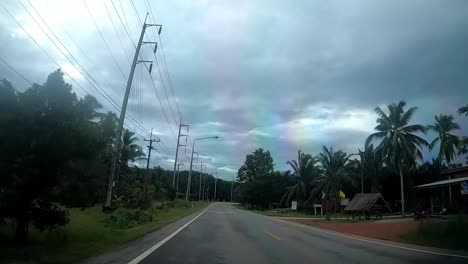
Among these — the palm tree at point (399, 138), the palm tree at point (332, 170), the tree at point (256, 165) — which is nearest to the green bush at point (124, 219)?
the palm tree at point (399, 138)

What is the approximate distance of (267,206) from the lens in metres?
106

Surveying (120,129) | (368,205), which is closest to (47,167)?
(120,129)

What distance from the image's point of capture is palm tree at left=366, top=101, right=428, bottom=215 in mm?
52531

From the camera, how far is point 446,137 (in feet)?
214

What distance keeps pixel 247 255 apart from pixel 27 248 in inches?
216

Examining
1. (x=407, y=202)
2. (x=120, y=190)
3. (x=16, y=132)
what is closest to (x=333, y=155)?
(x=407, y=202)

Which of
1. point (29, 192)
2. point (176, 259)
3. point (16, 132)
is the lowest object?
point (176, 259)

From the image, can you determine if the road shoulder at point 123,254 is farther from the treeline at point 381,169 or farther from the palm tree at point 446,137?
the palm tree at point 446,137

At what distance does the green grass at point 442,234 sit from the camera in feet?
58.4

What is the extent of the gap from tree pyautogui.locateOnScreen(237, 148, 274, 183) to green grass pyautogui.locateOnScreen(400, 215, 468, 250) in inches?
4373

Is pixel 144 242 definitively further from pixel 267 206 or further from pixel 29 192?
pixel 267 206

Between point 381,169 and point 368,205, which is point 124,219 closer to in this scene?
point 368,205

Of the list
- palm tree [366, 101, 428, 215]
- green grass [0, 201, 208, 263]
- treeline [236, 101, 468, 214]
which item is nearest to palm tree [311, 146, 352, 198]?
treeline [236, 101, 468, 214]

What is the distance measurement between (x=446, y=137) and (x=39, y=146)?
6438 centimetres
